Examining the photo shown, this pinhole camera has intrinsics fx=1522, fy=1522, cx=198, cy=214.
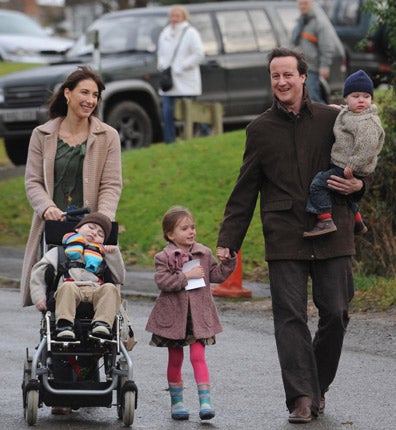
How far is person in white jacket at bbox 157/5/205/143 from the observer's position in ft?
63.9

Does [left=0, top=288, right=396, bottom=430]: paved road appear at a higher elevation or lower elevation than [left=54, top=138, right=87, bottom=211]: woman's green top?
lower

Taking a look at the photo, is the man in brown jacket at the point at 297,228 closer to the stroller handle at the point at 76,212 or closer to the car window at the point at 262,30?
the stroller handle at the point at 76,212

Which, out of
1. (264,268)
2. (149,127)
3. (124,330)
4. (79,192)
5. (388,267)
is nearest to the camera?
(124,330)

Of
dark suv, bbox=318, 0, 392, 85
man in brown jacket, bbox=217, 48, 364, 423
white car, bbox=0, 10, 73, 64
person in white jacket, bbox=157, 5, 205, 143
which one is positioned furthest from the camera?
white car, bbox=0, 10, 73, 64

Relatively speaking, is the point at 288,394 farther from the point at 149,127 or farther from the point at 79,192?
the point at 149,127

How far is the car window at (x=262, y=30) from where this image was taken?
21922 millimetres

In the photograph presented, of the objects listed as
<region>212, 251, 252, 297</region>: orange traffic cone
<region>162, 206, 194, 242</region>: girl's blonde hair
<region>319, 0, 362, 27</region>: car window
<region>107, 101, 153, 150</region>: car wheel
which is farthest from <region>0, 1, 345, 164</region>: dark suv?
<region>162, 206, 194, 242</region>: girl's blonde hair

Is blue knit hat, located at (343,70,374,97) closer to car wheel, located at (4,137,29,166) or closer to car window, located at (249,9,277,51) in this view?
car wheel, located at (4,137,29,166)

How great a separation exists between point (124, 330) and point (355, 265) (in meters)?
6.04

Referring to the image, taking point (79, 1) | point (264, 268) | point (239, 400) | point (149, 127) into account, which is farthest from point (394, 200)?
point (79, 1)

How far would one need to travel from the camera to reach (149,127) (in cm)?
2062

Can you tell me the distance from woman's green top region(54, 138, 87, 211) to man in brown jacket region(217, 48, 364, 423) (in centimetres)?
96

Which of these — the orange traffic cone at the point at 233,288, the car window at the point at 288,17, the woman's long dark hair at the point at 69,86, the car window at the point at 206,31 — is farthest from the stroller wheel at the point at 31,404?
the car window at the point at 288,17

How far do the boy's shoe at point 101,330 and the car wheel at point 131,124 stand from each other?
12289mm
